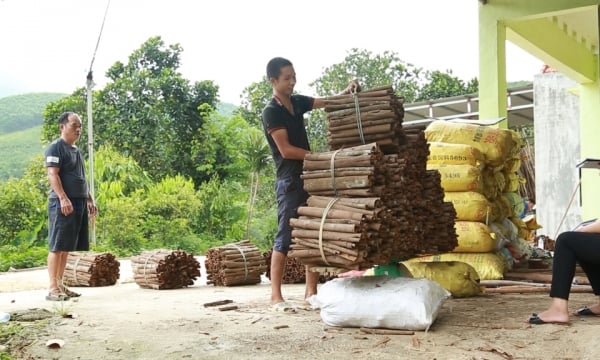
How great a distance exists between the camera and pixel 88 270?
7648 mm

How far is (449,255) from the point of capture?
6.45 meters

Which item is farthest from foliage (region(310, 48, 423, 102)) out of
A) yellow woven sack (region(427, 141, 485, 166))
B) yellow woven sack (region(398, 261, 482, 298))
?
yellow woven sack (region(398, 261, 482, 298))

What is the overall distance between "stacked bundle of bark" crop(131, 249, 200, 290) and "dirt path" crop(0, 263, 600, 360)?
1.60 meters

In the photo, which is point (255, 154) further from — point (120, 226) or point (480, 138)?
point (480, 138)

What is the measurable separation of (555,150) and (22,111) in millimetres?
33348

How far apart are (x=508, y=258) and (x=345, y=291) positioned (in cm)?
→ 339

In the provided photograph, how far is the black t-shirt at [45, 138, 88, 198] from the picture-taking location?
6156 millimetres

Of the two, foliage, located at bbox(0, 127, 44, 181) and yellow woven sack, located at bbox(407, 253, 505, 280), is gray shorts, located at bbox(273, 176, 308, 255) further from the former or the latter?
foliage, located at bbox(0, 127, 44, 181)

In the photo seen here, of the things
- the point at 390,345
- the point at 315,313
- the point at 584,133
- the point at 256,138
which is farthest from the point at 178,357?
the point at 256,138

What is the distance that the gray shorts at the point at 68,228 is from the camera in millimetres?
6098

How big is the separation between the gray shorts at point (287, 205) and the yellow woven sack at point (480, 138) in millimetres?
2422

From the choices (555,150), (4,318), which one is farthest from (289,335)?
(555,150)

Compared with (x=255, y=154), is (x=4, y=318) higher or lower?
lower

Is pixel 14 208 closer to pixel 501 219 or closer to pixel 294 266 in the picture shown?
pixel 294 266
